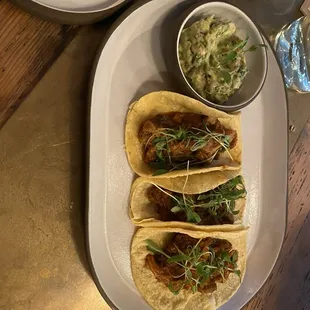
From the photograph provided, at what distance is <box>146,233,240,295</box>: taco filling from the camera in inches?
71.5

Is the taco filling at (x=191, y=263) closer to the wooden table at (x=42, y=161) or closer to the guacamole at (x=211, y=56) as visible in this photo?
the wooden table at (x=42, y=161)

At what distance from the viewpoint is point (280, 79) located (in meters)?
2.00

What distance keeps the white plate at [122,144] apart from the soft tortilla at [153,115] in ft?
0.09

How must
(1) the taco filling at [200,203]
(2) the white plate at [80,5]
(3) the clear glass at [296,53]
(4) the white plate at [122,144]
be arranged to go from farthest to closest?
(3) the clear glass at [296,53]
(1) the taco filling at [200,203]
(4) the white plate at [122,144]
(2) the white plate at [80,5]

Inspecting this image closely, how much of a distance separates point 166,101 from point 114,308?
68 centimetres

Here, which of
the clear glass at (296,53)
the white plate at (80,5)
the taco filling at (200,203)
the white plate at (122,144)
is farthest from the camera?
the clear glass at (296,53)

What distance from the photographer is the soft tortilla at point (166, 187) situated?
5.86ft

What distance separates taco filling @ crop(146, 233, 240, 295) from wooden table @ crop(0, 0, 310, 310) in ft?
0.78

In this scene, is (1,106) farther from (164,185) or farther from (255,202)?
(255,202)

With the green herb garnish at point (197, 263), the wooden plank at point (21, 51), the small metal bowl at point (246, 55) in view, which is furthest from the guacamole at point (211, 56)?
the green herb garnish at point (197, 263)

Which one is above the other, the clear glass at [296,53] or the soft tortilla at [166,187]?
the soft tortilla at [166,187]

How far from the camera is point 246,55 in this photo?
190cm

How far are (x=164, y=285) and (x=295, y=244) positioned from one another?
2.08ft

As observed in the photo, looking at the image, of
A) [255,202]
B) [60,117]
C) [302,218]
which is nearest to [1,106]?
[60,117]
